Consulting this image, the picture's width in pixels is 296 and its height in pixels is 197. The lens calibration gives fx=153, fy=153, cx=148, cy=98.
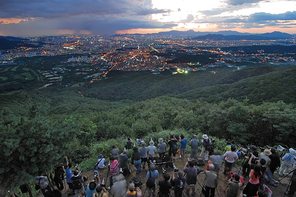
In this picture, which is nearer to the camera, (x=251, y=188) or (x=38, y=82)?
(x=251, y=188)

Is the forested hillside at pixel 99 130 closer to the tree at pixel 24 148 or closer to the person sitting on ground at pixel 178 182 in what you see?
the tree at pixel 24 148

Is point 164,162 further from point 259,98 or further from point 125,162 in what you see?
point 259,98

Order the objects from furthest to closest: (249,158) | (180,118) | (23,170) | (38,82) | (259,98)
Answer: (38,82) → (259,98) → (180,118) → (249,158) → (23,170)

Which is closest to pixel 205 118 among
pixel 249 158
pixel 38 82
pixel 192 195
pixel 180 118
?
pixel 180 118

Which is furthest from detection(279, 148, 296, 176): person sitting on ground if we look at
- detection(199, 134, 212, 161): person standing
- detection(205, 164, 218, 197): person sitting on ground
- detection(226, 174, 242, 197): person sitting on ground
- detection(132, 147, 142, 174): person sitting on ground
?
detection(132, 147, 142, 174): person sitting on ground

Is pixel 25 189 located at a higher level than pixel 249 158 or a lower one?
lower

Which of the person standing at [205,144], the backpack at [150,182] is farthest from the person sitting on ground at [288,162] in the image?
the backpack at [150,182]

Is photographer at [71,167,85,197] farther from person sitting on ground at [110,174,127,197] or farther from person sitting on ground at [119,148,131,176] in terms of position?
person sitting on ground at [119,148,131,176]

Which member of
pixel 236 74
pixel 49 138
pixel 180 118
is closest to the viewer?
pixel 49 138
